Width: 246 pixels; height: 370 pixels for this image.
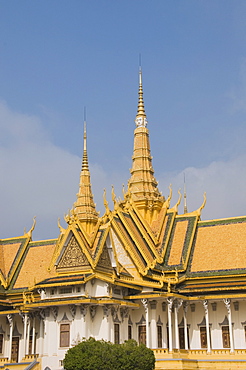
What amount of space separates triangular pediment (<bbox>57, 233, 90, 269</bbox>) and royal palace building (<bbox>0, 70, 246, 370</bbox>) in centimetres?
5

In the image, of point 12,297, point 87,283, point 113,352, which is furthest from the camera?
point 12,297

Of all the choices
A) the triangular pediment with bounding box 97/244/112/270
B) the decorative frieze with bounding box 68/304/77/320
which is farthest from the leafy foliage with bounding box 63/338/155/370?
the triangular pediment with bounding box 97/244/112/270

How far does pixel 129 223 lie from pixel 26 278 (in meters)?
7.83

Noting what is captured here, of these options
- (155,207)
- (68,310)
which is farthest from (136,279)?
(155,207)

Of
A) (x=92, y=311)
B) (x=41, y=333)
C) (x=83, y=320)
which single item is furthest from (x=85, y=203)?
(x=83, y=320)

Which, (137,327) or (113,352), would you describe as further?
(137,327)

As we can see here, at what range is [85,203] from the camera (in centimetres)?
4938

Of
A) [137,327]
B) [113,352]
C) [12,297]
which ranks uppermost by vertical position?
[12,297]

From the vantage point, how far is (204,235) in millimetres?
39406

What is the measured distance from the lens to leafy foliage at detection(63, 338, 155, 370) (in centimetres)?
2570

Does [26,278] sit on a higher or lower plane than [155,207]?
lower

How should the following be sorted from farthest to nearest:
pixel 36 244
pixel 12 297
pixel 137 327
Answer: pixel 36 244, pixel 12 297, pixel 137 327

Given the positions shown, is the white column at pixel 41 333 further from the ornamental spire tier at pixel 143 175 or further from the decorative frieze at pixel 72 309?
the ornamental spire tier at pixel 143 175

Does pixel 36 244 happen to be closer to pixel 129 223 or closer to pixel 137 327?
pixel 129 223
